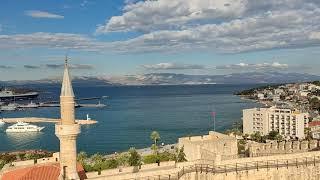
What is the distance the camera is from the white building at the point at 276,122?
70.4 m

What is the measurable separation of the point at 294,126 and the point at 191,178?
179 feet

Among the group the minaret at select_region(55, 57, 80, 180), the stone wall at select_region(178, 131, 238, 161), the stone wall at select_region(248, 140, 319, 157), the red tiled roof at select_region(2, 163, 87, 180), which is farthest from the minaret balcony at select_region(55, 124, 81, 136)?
the stone wall at select_region(248, 140, 319, 157)

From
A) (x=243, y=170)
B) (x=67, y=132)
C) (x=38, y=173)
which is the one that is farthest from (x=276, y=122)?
(x=67, y=132)

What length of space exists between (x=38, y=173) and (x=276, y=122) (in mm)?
59326

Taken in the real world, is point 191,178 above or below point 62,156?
below

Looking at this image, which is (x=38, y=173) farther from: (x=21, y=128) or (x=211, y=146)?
(x=21, y=128)

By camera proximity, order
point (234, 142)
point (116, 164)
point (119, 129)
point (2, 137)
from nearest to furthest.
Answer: point (234, 142) → point (116, 164) → point (2, 137) → point (119, 129)

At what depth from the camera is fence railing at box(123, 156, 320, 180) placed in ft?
64.7

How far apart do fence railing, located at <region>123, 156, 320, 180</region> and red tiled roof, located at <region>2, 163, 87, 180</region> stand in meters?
3.92

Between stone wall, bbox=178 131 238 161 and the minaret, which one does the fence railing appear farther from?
stone wall, bbox=178 131 238 161

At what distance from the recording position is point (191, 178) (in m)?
20.3

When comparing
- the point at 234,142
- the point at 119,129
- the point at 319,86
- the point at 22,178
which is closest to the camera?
the point at 22,178

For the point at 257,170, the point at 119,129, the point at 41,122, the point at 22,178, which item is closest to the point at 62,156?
the point at 22,178

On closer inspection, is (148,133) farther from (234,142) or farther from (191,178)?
(191,178)
